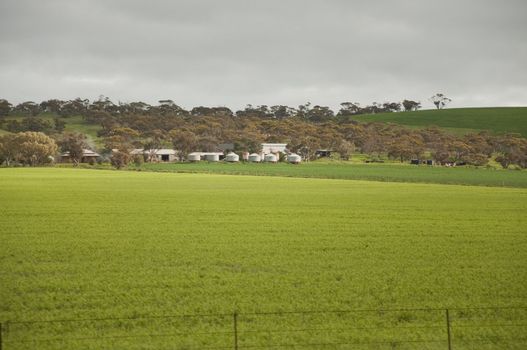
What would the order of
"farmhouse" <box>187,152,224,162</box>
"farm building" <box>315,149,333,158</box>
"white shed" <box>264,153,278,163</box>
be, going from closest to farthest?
"white shed" <box>264,153,278,163</box>
"farmhouse" <box>187,152,224,162</box>
"farm building" <box>315,149,333,158</box>

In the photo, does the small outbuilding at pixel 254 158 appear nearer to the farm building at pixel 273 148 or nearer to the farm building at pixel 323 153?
the farm building at pixel 273 148

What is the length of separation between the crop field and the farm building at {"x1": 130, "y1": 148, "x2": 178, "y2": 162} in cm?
12293

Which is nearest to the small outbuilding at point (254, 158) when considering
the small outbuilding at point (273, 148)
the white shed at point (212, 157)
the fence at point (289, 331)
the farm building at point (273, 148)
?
the white shed at point (212, 157)

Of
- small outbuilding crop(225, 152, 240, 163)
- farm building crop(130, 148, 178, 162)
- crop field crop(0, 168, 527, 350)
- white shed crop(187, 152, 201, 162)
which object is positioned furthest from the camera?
white shed crop(187, 152, 201, 162)

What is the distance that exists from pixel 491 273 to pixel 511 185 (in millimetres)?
59117

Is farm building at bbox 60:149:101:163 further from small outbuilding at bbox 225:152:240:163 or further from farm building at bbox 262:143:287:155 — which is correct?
farm building at bbox 262:143:287:155

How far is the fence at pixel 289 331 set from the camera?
43.4 feet

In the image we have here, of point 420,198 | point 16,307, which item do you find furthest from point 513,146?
point 16,307

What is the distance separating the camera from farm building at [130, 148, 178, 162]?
160m

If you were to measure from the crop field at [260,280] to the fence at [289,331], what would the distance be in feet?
0.16

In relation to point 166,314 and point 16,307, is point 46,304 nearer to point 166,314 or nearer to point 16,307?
point 16,307

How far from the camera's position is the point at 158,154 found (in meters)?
166

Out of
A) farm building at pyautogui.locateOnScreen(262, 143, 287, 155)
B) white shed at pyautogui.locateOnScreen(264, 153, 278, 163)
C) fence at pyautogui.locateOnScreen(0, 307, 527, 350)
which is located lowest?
fence at pyautogui.locateOnScreen(0, 307, 527, 350)

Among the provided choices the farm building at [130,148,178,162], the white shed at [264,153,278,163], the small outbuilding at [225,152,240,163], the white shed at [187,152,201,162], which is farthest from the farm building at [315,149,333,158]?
the farm building at [130,148,178,162]
